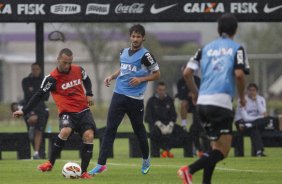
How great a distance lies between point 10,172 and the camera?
16.3 meters

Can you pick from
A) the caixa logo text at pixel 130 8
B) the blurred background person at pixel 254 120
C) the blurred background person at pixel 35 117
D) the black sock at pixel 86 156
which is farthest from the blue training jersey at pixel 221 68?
the blurred background person at pixel 35 117

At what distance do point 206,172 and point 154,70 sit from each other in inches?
134

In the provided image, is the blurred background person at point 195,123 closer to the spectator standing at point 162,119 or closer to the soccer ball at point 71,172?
the spectator standing at point 162,119

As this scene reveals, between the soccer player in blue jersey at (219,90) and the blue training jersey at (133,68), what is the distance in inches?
123

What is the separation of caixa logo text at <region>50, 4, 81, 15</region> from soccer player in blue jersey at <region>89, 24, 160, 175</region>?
16.8 ft

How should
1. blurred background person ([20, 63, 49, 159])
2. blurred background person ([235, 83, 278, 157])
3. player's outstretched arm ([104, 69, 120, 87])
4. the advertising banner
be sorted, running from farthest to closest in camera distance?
blurred background person ([235, 83, 278, 157]) < blurred background person ([20, 63, 49, 159]) < the advertising banner < player's outstretched arm ([104, 69, 120, 87])

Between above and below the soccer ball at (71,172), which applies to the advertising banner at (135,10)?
above

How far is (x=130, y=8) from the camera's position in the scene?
799 inches

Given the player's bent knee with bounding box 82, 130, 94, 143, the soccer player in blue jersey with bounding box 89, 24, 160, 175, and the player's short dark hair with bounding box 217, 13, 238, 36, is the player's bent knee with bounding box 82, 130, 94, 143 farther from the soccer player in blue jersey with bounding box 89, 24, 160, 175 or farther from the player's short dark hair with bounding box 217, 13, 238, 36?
the player's short dark hair with bounding box 217, 13, 238, 36

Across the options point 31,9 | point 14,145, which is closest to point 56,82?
point 31,9

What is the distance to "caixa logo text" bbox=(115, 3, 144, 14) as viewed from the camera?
66.6ft

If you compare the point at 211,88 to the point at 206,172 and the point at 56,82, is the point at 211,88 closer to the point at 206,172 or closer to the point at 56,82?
the point at 206,172

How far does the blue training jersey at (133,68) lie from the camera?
15195 mm

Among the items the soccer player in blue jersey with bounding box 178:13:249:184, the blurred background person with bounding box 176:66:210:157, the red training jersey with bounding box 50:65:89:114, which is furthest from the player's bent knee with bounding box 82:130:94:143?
the blurred background person with bounding box 176:66:210:157
